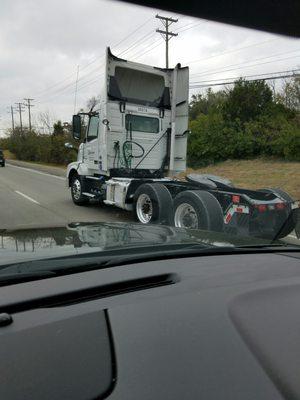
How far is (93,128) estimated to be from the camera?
A: 12109 millimetres

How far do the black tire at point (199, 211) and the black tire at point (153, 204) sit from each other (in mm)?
283

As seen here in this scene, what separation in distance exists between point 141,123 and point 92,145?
1469mm

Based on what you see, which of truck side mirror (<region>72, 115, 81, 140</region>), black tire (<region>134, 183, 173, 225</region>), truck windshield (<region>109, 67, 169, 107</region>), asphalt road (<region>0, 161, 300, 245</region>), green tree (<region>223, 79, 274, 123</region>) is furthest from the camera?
green tree (<region>223, 79, 274, 123</region>)

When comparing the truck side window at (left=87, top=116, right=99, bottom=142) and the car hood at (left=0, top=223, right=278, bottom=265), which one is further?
the truck side window at (left=87, top=116, right=99, bottom=142)

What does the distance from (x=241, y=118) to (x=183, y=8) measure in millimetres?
30430

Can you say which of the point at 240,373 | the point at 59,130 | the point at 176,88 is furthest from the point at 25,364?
the point at 59,130

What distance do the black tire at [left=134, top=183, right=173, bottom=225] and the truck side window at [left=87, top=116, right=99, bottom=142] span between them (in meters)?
2.76

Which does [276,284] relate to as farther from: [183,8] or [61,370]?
[183,8]

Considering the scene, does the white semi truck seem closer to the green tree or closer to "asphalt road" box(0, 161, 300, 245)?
"asphalt road" box(0, 161, 300, 245)

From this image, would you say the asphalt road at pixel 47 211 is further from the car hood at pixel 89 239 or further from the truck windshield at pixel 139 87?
the car hood at pixel 89 239

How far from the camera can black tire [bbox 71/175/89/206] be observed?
13.2m

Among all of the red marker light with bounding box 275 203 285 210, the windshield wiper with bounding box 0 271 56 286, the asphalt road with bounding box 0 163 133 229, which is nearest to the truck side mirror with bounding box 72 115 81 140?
the asphalt road with bounding box 0 163 133 229

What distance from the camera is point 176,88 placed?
38.0 feet

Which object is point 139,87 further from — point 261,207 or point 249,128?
point 249,128
